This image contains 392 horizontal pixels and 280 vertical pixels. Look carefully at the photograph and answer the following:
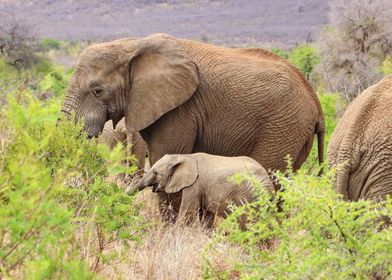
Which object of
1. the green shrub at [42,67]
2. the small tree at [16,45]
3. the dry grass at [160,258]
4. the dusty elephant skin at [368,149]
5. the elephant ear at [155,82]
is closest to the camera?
the dry grass at [160,258]

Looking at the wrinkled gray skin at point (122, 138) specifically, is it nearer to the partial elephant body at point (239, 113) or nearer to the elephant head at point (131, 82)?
the partial elephant body at point (239, 113)

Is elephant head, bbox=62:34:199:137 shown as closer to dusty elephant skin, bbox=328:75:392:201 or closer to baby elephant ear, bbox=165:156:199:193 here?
baby elephant ear, bbox=165:156:199:193

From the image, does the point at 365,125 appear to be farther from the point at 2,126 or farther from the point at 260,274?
the point at 2,126

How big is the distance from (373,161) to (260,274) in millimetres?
1618

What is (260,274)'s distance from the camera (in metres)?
2.81

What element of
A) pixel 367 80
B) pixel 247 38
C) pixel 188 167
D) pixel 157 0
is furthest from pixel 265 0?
pixel 188 167

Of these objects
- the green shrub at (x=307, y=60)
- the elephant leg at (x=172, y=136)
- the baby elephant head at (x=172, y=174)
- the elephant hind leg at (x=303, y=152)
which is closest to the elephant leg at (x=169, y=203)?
the elephant leg at (x=172, y=136)

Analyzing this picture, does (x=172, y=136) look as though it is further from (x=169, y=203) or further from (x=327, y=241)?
(x=327, y=241)

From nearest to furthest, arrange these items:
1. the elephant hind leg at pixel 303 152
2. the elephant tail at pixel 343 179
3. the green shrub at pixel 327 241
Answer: the green shrub at pixel 327 241 < the elephant tail at pixel 343 179 < the elephant hind leg at pixel 303 152

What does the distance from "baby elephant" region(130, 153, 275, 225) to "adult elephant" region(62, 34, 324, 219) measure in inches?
10.1

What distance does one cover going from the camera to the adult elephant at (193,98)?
A: 18.1 ft

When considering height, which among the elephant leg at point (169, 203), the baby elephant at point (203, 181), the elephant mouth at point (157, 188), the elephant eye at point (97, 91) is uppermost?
the elephant eye at point (97, 91)

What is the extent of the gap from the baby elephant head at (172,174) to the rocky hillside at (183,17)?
53.4 metres

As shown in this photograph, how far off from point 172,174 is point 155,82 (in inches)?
29.0
